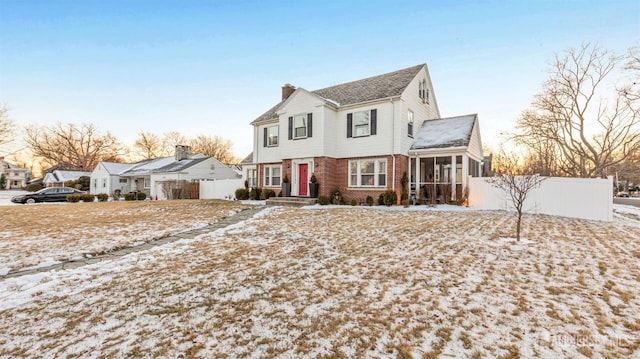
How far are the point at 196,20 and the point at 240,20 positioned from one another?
243cm

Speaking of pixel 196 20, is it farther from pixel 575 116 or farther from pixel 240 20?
pixel 575 116

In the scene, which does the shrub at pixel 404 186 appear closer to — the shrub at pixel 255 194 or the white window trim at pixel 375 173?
the white window trim at pixel 375 173

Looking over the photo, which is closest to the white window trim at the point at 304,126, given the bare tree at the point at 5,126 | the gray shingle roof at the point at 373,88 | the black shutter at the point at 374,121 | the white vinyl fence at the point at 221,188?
the gray shingle roof at the point at 373,88

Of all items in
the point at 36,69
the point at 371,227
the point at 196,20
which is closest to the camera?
the point at 371,227

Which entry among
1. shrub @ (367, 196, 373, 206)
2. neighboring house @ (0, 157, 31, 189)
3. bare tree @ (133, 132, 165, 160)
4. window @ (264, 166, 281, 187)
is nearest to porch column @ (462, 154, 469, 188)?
shrub @ (367, 196, 373, 206)

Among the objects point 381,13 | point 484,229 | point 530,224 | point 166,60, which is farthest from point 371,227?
point 166,60

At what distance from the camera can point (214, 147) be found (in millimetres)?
57375

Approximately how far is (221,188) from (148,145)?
42340 millimetres

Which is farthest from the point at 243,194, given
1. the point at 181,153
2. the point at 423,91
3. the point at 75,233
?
the point at 181,153

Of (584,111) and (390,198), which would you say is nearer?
(390,198)

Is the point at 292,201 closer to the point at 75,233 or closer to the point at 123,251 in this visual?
the point at 75,233

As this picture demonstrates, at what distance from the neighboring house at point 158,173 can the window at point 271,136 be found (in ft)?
40.9

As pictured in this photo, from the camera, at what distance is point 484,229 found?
8.30m

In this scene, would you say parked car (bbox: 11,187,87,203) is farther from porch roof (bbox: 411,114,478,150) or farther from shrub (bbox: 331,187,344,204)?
porch roof (bbox: 411,114,478,150)
